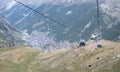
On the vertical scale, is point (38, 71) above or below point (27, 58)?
above

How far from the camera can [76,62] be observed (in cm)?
9875

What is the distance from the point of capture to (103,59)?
280 ft

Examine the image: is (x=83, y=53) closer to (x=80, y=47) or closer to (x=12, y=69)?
(x=80, y=47)

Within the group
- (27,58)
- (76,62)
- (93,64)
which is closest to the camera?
(93,64)

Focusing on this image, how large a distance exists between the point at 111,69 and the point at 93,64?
14.7 m

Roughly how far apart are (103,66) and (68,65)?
23360 millimetres

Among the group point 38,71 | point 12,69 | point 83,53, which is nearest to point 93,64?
point 83,53

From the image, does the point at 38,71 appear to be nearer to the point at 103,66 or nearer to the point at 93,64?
the point at 93,64

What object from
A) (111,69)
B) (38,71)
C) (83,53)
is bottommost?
(38,71)

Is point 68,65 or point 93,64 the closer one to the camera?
point 93,64

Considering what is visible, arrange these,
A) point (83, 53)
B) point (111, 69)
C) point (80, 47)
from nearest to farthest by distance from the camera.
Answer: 1. point (111, 69)
2. point (83, 53)
3. point (80, 47)

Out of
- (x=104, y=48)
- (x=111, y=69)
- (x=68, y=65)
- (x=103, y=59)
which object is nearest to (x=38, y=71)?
(x=68, y=65)

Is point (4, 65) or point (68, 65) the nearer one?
point (68, 65)

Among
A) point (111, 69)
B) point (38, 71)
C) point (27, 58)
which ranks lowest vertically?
point (27, 58)
